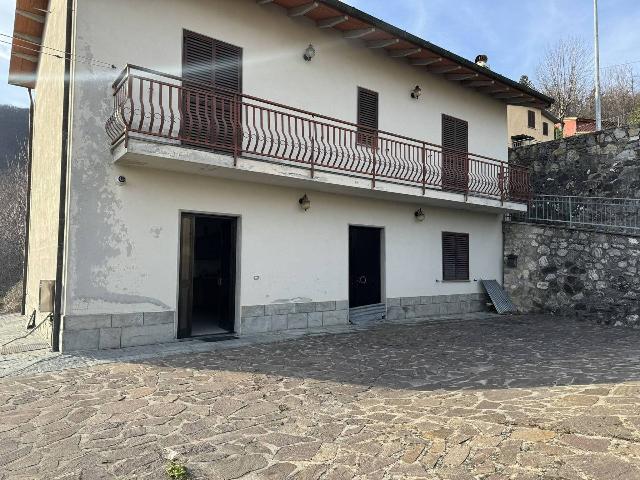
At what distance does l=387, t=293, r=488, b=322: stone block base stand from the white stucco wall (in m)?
0.24

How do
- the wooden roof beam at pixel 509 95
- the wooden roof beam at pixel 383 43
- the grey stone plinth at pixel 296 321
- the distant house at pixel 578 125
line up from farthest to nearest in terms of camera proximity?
the distant house at pixel 578 125, the wooden roof beam at pixel 509 95, the wooden roof beam at pixel 383 43, the grey stone plinth at pixel 296 321

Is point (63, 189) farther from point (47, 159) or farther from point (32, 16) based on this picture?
point (32, 16)

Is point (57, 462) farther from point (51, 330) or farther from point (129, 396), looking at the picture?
point (51, 330)

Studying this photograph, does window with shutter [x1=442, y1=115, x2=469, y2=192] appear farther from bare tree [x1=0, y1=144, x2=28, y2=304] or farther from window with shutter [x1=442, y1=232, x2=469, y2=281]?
bare tree [x1=0, y1=144, x2=28, y2=304]

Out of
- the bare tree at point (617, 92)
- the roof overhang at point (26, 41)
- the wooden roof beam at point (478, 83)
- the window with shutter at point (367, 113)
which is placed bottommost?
the window with shutter at point (367, 113)

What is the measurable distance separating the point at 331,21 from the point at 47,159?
6.93 m

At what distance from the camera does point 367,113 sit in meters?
10.9

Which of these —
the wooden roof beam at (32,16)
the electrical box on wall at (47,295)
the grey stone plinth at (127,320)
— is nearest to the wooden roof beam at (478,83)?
the grey stone plinth at (127,320)

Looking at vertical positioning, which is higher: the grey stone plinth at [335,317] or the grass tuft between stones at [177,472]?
the grey stone plinth at [335,317]

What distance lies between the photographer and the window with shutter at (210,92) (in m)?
7.54

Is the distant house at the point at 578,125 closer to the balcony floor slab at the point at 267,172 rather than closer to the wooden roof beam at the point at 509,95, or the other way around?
the wooden roof beam at the point at 509,95

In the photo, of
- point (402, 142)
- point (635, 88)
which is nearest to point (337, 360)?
point (402, 142)

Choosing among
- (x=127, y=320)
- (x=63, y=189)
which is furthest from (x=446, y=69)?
(x=127, y=320)

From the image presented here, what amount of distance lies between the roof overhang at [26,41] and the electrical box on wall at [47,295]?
203 inches
